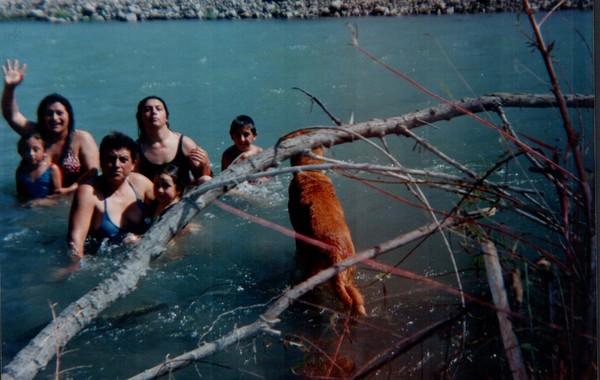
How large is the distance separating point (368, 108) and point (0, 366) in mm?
2150

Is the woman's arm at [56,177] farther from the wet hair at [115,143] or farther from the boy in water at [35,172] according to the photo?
the wet hair at [115,143]

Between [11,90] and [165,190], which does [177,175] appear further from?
[11,90]

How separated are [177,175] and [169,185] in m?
0.08

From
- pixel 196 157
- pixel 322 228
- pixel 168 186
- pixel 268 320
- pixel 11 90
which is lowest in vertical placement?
pixel 268 320

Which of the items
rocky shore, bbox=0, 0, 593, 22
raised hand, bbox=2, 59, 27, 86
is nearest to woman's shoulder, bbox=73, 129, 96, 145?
raised hand, bbox=2, 59, 27, 86

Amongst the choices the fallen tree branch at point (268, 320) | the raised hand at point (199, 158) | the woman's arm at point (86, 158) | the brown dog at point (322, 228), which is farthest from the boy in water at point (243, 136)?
the woman's arm at point (86, 158)

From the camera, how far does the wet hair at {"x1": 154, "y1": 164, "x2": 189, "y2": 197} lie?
3652mm

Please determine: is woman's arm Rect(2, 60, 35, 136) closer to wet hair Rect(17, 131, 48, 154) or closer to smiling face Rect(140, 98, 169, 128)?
wet hair Rect(17, 131, 48, 154)

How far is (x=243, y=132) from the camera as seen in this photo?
10.5 feet

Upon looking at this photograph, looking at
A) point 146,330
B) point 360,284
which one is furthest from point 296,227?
point 146,330

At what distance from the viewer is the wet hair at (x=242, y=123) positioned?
3.17 meters

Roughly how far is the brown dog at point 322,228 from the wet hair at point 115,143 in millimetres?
968

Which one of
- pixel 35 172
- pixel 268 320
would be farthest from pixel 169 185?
pixel 268 320

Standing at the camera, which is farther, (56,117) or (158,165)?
(158,165)
